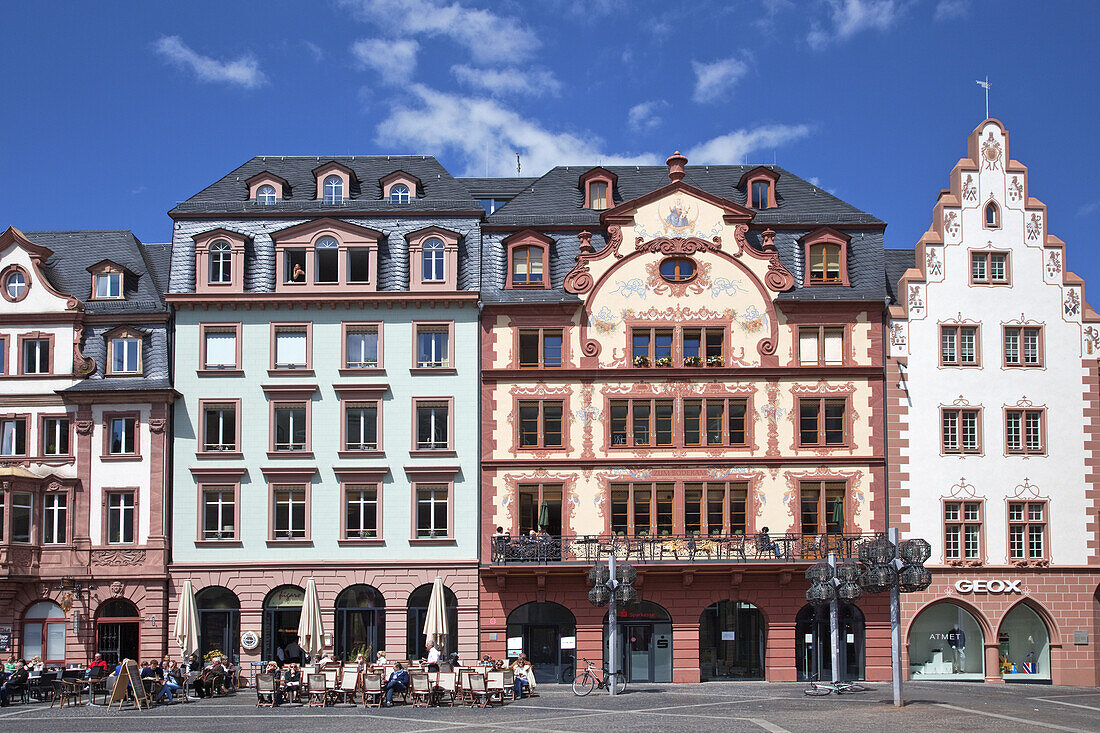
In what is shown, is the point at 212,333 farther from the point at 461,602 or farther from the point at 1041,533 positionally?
the point at 1041,533

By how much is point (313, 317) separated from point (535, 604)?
537 inches

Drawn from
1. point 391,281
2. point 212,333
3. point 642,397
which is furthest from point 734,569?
point 212,333

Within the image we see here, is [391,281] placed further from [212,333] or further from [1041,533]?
[1041,533]

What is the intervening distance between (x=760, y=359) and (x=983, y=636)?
13035mm

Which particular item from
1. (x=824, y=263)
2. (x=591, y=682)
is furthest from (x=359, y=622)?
(x=824, y=263)

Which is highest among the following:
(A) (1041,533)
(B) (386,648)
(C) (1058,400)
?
(C) (1058,400)

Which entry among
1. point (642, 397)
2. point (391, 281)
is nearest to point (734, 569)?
point (642, 397)

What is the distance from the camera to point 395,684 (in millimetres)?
43219

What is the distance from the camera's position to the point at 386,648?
52.2 m

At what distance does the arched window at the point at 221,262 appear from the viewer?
54750mm

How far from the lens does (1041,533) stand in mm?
53281

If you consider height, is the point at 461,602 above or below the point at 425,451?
below

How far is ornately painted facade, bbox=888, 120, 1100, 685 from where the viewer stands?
173 ft

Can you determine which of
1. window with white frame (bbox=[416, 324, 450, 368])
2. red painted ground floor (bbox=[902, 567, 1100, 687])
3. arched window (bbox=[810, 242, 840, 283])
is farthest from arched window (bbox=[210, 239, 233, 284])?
red painted ground floor (bbox=[902, 567, 1100, 687])
